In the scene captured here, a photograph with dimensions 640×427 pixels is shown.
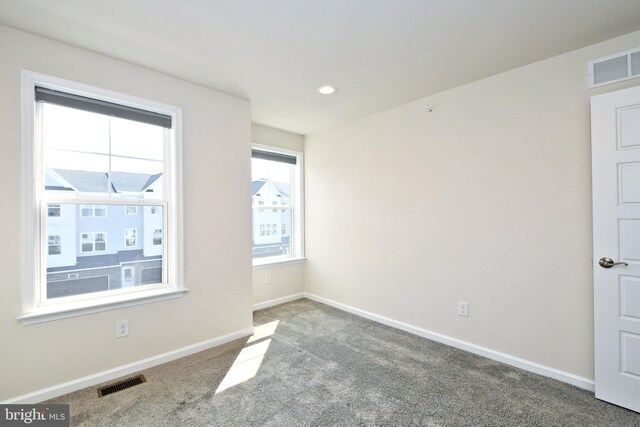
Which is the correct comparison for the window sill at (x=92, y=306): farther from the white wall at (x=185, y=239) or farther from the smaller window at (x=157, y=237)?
the smaller window at (x=157, y=237)

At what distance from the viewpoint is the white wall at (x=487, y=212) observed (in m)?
2.24

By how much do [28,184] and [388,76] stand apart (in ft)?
9.17

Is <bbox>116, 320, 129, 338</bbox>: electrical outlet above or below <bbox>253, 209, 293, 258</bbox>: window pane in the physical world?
below

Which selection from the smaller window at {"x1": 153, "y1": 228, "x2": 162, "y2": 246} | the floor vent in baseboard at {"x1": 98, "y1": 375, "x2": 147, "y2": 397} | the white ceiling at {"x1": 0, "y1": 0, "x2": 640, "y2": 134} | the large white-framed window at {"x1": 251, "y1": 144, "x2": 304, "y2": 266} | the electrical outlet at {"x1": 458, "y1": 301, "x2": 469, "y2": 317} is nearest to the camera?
the white ceiling at {"x1": 0, "y1": 0, "x2": 640, "y2": 134}

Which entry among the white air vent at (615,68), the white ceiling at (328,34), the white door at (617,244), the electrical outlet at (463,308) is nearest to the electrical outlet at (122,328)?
the white ceiling at (328,34)

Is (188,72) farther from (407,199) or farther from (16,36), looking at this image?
(407,199)

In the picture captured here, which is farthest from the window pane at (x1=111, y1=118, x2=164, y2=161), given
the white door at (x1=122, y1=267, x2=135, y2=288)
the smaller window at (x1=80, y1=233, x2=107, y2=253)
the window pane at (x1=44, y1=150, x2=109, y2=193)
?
the white door at (x1=122, y1=267, x2=135, y2=288)

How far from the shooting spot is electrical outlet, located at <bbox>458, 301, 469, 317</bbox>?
2.82 metres

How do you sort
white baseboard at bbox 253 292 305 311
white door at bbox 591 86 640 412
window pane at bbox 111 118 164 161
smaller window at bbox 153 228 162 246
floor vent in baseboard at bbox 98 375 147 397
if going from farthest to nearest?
1. white baseboard at bbox 253 292 305 311
2. smaller window at bbox 153 228 162 246
3. window pane at bbox 111 118 164 161
4. floor vent in baseboard at bbox 98 375 147 397
5. white door at bbox 591 86 640 412

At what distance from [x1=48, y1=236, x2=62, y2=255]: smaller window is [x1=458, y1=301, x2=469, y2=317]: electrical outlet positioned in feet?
11.0

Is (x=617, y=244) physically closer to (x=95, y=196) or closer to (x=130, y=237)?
(x=130, y=237)

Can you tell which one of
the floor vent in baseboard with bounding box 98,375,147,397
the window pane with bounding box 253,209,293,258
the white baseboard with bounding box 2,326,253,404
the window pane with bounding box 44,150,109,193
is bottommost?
the floor vent in baseboard with bounding box 98,375,147,397

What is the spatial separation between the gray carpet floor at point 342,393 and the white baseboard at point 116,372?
64mm

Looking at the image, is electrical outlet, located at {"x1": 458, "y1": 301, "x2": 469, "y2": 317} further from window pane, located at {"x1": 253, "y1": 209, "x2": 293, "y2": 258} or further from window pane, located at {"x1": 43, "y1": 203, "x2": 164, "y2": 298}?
window pane, located at {"x1": 43, "y1": 203, "x2": 164, "y2": 298}
